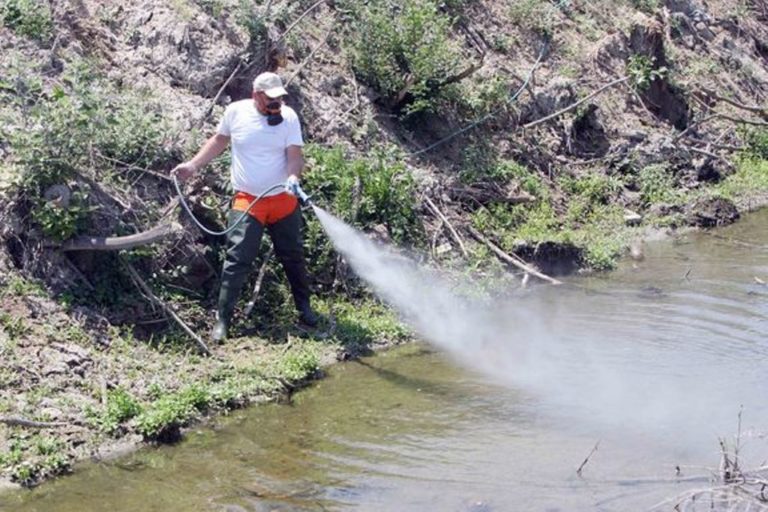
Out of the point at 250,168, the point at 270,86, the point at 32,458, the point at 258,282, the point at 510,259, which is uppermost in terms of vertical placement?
the point at 270,86

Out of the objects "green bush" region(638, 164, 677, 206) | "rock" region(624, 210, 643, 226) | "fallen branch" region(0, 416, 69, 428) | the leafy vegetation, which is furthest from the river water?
the leafy vegetation

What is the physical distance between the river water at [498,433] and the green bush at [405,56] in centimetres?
344

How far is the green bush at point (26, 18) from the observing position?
10.5 meters

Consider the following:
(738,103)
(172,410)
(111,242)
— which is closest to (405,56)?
(111,242)

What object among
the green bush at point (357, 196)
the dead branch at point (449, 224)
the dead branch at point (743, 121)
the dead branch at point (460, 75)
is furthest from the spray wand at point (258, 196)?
the dead branch at point (743, 121)

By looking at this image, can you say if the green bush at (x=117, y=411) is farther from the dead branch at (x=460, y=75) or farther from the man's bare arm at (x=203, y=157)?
the dead branch at (x=460, y=75)

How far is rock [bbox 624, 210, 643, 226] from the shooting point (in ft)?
45.5

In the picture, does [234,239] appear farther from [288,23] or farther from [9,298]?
[288,23]

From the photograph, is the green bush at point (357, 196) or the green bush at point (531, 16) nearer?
the green bush at point (357, 196)

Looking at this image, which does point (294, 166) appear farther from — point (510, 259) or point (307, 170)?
point (510, 259)

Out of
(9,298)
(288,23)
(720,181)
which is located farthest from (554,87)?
(9,298)

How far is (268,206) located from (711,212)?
7.37m

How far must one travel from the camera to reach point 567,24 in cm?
1741

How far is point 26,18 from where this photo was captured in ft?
34.4
